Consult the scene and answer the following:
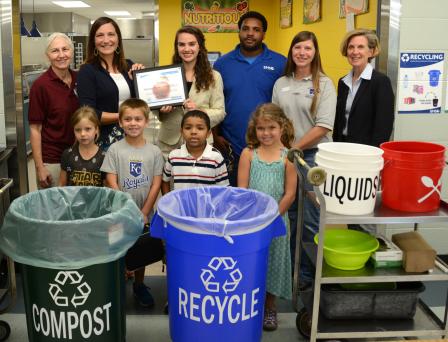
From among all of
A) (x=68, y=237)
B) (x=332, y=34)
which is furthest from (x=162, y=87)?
(x=332, y=34)

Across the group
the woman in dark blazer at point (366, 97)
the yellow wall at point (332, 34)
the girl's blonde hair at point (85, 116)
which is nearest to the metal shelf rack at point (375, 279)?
the woman in dark blazer at point (366, 97)

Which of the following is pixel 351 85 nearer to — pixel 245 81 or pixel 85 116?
pixel 245 81

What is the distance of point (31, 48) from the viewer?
280 inches

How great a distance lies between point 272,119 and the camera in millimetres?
2160

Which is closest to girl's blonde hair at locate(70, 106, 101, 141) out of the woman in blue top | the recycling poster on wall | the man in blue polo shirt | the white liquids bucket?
the woman in blue top

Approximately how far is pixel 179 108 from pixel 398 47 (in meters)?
1.26

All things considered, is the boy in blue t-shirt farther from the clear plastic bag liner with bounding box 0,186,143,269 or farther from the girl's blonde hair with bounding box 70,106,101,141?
the clear plastic bag liner with bounding box 0,186,143,269

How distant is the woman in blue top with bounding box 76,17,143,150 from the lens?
8.09ft

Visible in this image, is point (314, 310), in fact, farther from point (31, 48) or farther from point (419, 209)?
point (31, 48)

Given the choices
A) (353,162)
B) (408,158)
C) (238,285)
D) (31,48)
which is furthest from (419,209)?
(31,48)

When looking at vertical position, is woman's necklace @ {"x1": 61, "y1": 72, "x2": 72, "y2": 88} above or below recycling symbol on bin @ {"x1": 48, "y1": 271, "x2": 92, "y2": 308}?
above

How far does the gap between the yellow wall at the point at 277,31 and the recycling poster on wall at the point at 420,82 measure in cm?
152

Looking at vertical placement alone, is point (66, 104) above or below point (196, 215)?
above

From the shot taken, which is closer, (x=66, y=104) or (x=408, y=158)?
(x=408, y=158)
